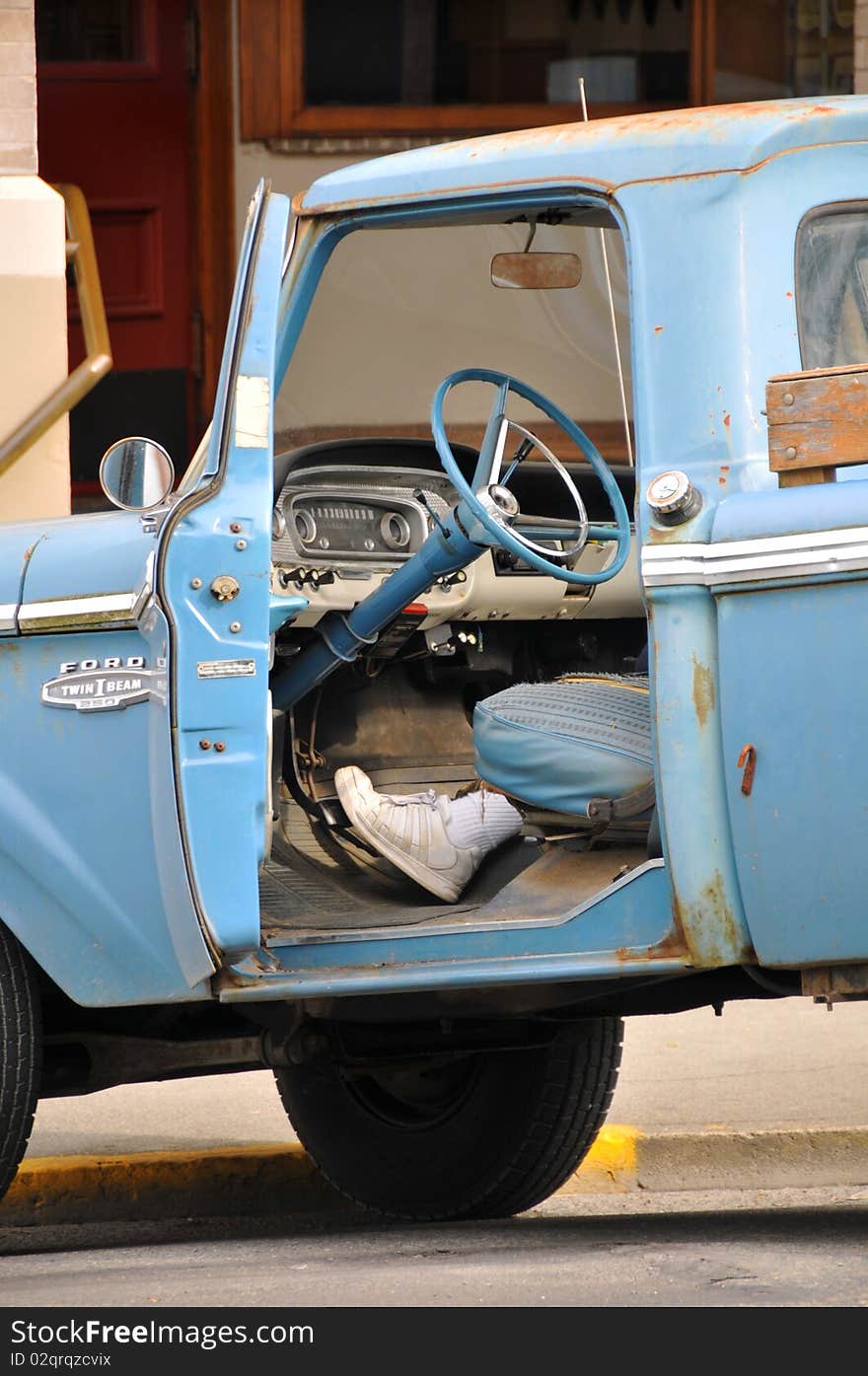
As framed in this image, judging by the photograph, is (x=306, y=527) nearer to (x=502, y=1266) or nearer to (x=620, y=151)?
(x=620, y=151)

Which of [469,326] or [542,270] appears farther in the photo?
[469,326]

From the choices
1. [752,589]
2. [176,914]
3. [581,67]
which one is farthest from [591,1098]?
[581,67]

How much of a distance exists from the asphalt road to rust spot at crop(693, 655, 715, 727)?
904 mm

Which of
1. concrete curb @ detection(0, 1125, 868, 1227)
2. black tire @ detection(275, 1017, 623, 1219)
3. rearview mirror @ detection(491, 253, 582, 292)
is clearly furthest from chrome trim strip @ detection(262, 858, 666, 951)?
concrete curb @ detection(0, 1125, 868, 1227)

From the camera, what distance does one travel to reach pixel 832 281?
145 inches

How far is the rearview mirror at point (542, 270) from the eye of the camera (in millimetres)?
4539

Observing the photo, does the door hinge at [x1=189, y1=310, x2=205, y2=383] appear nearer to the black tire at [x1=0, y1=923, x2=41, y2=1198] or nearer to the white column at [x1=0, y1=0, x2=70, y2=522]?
the white column at [x1=0, y1=0, x2=70, y2=522]

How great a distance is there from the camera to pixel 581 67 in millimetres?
9945

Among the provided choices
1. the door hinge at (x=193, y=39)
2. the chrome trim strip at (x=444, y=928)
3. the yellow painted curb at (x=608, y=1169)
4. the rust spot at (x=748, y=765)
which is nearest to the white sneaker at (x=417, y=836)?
the chrome trim strip at (x=444, y=928)

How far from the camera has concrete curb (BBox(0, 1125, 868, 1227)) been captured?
567 cm

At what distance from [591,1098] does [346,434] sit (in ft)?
5.55

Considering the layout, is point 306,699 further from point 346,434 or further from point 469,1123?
point 469,1123

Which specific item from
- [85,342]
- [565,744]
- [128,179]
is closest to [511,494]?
[565,744]

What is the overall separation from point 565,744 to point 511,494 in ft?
1.80
